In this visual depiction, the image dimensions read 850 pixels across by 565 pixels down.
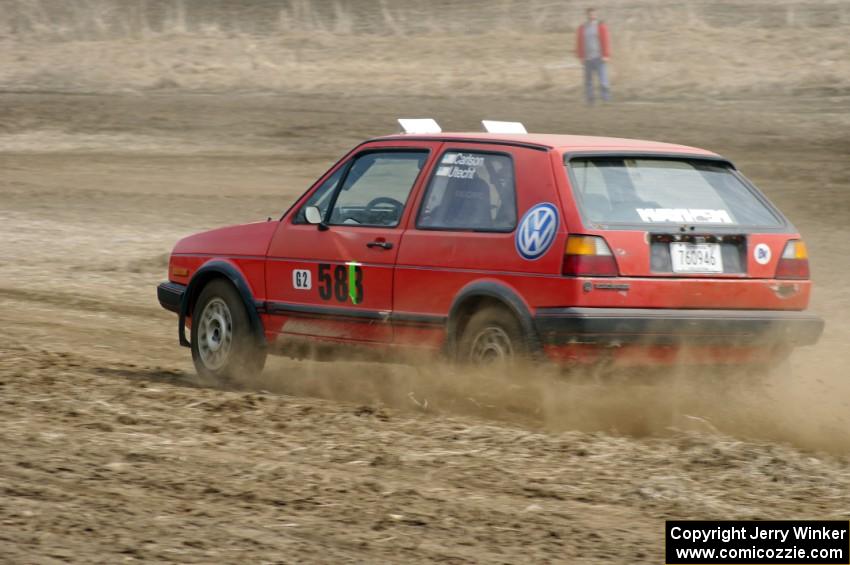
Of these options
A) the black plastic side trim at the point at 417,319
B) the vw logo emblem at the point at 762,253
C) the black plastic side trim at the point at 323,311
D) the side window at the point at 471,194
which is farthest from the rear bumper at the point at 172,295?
the vw logo emblem at the point at 762,253

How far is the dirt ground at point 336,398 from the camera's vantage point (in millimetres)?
5293

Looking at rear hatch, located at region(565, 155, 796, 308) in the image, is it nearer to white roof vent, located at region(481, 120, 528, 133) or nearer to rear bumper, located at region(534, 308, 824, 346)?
rear bumper, located at region(534, 308, 824, 346)

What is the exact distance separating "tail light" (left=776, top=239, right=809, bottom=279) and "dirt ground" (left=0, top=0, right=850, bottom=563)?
51 cm

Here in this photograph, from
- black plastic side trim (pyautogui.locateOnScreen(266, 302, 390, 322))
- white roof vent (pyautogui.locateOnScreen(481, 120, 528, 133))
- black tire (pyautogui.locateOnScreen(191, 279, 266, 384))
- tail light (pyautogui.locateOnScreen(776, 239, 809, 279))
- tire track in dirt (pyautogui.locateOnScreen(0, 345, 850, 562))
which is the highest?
white roof vent (pyautogui.locateOnScreen(481, 120, 528, 133))

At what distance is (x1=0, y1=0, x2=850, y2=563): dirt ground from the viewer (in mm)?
5293

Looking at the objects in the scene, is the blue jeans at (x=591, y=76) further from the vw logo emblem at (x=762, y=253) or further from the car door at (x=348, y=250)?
the vw logo emblem at (x=762, y=253)

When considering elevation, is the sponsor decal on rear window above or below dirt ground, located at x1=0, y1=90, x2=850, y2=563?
above

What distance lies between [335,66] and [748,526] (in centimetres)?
2934

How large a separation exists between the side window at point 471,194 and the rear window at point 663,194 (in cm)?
40

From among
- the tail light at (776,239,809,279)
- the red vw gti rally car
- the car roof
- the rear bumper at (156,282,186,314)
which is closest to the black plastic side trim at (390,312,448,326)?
the red vw gti rally car

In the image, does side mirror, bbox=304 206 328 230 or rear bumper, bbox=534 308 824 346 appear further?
side mirror, bbox=304 206 328 230

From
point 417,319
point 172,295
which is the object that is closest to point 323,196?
point 417,319

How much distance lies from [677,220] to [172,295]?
147 inches

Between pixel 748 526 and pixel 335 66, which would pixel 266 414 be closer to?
pixel 748 526
